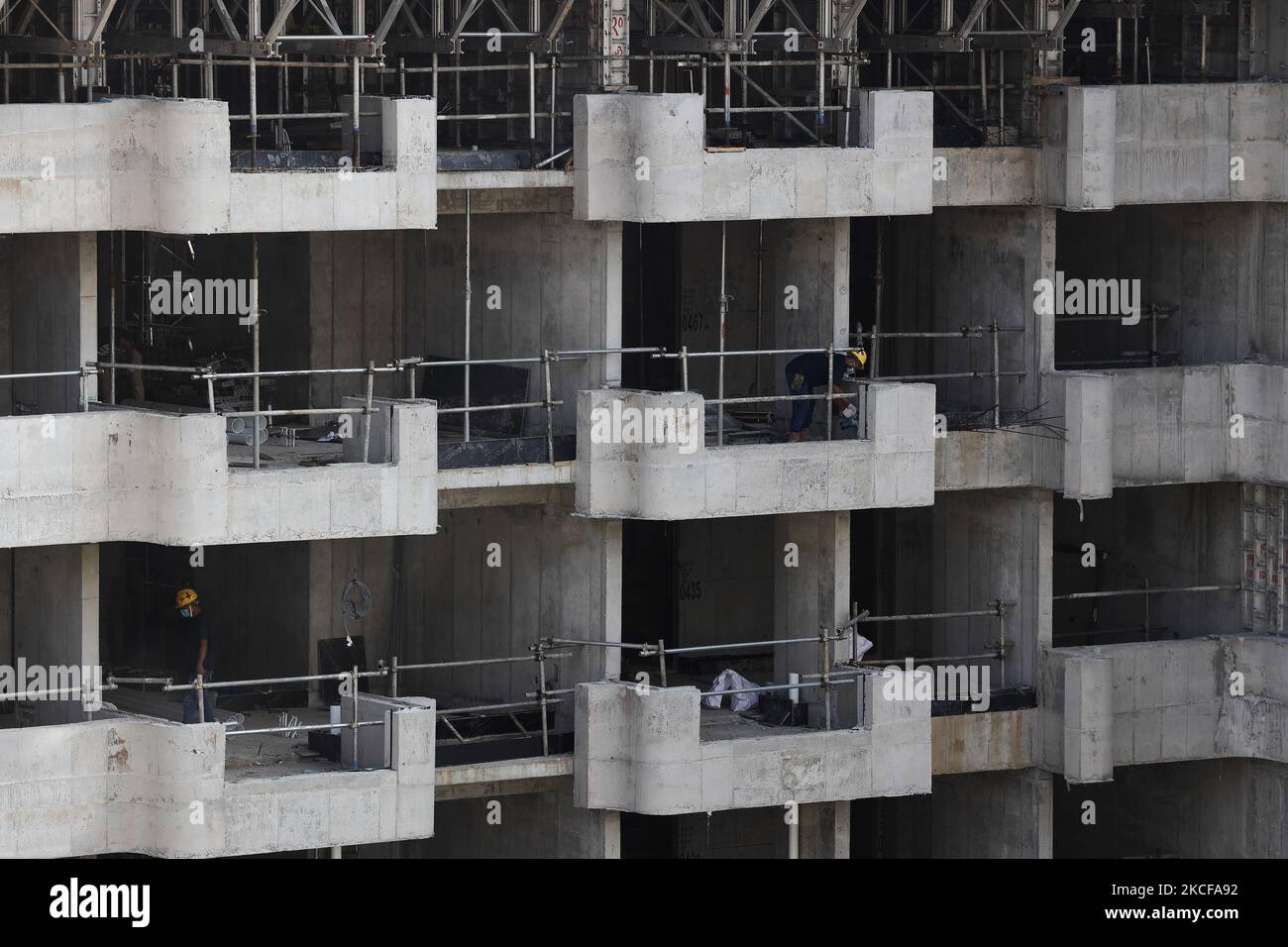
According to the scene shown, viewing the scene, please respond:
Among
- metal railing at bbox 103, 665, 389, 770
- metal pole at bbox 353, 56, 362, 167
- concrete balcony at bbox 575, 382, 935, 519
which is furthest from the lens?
concrete balcony at bbox 575, 382, 935, 519

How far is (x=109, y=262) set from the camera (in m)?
53.2

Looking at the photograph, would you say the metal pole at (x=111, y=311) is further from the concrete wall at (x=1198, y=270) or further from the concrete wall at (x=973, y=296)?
the concrete wall at (x=1198, y=270)

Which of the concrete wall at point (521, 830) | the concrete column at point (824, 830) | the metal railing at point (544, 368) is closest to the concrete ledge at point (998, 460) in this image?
the metal railing at point (544, 368)

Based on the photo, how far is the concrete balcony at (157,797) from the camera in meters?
47.1

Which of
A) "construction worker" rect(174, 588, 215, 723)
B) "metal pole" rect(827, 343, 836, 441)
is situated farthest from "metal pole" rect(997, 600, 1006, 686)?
"construction worker" rect(174, 588, 215, 723)

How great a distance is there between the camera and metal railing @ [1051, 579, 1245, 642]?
55812mm

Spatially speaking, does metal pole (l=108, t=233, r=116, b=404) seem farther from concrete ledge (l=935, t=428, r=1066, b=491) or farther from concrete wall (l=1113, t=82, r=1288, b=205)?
concrete wall (l=1113, t=82, r=1288, b=205)

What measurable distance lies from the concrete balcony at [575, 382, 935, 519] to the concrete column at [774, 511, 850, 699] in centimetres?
143

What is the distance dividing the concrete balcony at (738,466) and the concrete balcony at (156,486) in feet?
10.4

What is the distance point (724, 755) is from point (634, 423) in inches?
181

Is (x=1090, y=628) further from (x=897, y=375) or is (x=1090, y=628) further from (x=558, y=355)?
(x=558, y=355)

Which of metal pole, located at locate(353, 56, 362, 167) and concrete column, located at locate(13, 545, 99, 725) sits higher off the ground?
metal pole, located at locate(353, 56, 362, 167)

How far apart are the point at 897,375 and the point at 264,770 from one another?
40.2 ft

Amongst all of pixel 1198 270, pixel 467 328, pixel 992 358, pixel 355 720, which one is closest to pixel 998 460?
pixel 992 358
